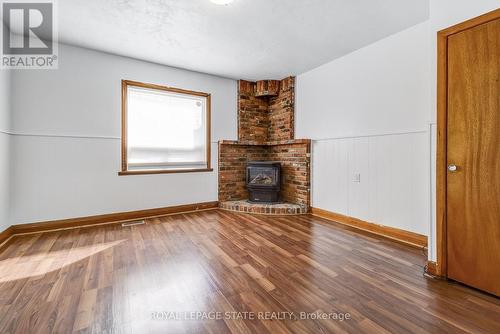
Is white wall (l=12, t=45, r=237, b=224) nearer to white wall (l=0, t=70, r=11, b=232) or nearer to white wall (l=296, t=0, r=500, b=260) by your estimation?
white wall (l=0, t=70, r=11, b=232)

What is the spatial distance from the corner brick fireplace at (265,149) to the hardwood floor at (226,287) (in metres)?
1.40

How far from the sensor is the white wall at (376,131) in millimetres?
2574

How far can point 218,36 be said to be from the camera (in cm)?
288

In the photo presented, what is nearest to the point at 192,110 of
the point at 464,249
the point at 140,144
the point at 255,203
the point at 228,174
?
the point at 140,144

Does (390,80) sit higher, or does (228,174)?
(390,80)

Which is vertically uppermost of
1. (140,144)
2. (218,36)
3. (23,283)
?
(218,36)

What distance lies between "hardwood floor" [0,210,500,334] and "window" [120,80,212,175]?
1.35 metres

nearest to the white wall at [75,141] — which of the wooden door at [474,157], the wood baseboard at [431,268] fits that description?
the wood baseboard at [431,268]

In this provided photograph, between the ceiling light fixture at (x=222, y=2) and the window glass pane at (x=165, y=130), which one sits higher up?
the ceiling light fixture at (x=222, y=2)

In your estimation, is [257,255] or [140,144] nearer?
[257,255]

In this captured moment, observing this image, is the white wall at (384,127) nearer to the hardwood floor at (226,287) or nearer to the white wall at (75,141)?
the hardwood floor at (226,287)

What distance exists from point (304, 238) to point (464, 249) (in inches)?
55.0

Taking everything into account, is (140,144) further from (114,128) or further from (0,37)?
(0,37)

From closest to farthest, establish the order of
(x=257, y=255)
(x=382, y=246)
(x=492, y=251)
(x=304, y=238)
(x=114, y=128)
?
(x=492, y=251) < (x=257, y=255) < (x=382, y=246) < (x=304, y=238) < (x=114, y=128)
